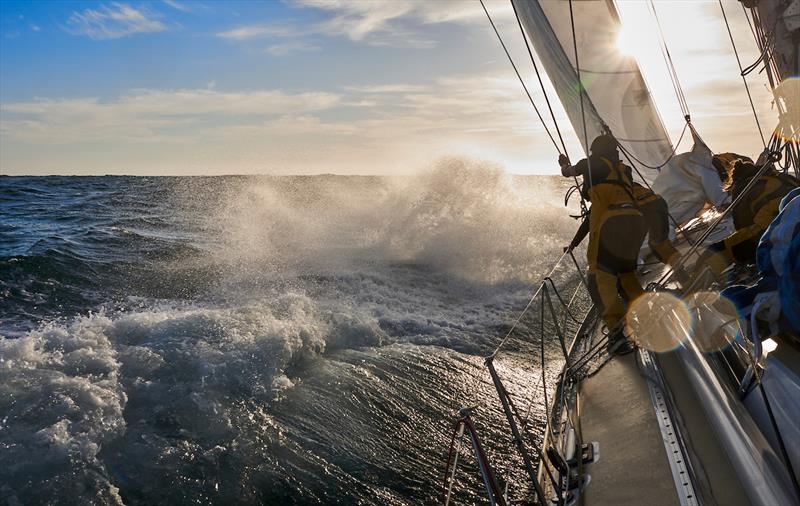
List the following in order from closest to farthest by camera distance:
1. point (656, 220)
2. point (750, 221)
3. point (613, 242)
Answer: point (613, 242) < point (750, 221) < point (656, 220)

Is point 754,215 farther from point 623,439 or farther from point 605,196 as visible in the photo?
point 623,439

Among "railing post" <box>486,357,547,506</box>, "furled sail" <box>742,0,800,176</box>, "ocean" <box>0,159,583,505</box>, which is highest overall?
"furled sail" <box>742,0,800,176</box>

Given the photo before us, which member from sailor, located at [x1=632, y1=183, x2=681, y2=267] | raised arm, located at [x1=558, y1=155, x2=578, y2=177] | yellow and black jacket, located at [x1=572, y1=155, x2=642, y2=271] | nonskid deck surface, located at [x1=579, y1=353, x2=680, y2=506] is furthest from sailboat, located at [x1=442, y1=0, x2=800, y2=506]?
raised arm, located at [x1=558, y1=155, x2=578, y2=177]

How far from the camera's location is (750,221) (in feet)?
13.3

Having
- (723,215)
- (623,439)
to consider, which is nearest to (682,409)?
(623,439)

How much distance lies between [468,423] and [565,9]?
552cm

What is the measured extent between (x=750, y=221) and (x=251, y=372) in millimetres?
4124

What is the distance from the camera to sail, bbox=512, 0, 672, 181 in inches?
249

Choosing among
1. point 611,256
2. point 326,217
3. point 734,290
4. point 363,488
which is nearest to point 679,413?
point 734,290

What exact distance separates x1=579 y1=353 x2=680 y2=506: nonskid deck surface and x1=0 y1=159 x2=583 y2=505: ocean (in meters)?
0.93

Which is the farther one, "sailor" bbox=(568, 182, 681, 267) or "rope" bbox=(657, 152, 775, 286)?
"sailor" bbox=(568, 182, 681, 267)

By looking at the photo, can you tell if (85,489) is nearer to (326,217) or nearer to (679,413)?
(679,413)

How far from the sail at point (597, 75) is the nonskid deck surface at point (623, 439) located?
11.4ft

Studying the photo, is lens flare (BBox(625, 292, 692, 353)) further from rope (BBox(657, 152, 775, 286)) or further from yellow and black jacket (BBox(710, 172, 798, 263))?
yellow and black jacket (BBox(710, 172, 798, 263))
